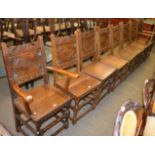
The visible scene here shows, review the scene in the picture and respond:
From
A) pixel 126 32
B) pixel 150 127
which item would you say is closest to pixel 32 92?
pixel 150 127

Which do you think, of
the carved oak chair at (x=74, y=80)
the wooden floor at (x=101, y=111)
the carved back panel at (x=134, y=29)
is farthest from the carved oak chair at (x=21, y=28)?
the carved back panel at (x=134, y=29)

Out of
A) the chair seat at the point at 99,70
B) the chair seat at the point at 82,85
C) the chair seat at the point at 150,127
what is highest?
the chair seat at the point at 99,70

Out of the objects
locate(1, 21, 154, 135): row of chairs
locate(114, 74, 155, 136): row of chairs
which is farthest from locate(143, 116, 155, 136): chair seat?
locate(1, 21, 154, 135): row of chairs

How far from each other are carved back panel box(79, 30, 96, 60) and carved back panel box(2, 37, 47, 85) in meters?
0.66

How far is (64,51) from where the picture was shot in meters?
2.05

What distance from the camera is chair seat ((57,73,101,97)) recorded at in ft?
6.19

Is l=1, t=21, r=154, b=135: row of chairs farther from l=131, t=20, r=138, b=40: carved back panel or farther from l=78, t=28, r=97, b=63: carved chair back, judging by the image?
l=131, t=20, r=138, b=40: carved back panel

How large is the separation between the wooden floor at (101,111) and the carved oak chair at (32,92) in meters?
0.19

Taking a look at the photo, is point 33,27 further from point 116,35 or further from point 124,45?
point 124,45

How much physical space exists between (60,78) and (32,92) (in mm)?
454

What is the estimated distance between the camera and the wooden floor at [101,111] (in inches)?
77.7

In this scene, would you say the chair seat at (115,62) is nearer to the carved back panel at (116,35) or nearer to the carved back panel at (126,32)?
the carved back panel at (116,35)

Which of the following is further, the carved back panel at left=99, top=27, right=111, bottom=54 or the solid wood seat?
the solid wood seat
